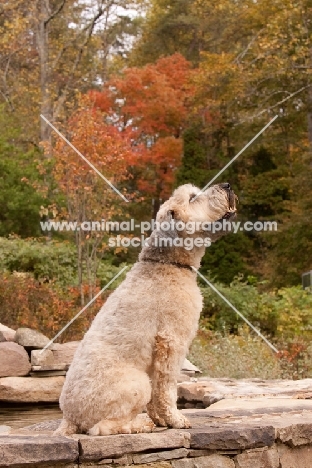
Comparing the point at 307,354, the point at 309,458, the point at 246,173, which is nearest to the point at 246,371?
the point at 307,354

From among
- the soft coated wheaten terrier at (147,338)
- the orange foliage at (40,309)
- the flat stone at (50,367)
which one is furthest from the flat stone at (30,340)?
the soft coated wheaten terrier at (147,338)

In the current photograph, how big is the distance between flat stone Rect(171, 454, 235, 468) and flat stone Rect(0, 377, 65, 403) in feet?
16.2

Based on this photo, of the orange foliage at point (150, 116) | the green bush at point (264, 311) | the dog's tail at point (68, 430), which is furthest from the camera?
the orange foliage at point (150, 116)

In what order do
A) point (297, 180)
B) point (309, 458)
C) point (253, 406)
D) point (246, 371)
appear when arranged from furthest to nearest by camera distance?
point (297, 180), point (246, 371), point (253, 406), point (309, 458)

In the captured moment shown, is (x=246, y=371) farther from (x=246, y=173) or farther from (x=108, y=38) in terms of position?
(x=108, y=38)

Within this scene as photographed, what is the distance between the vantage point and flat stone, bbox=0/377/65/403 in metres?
8.97

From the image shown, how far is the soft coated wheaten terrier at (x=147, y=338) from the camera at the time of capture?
4.06 m

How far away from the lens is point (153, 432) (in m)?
4.16

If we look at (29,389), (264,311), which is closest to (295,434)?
(29,389)

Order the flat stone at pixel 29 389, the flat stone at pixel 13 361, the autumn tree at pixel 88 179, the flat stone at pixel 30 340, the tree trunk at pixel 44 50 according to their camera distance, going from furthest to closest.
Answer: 1. the tree trunk at pixel 44 50
2. the autumn tree at pixel 88 179
3. the flat stone at pixel 30 340
4. the flat stone at pixel 13 361
5. the flat stone at pixel 29 389

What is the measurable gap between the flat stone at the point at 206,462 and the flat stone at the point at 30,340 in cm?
560

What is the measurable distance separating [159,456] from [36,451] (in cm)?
79

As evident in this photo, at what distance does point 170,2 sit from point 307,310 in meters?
21.7

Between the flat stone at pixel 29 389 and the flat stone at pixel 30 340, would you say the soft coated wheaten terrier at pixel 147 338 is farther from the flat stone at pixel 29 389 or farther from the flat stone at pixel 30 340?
the flat stone at pixel 30 340
